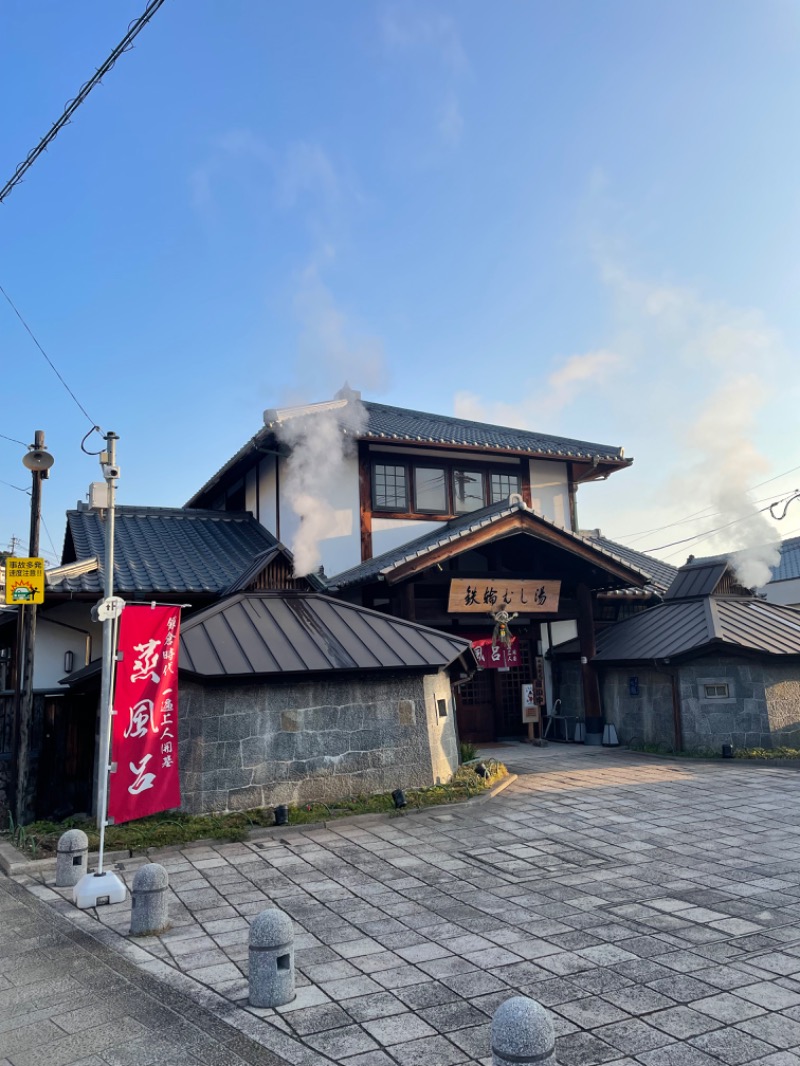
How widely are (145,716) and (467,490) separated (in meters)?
12.1

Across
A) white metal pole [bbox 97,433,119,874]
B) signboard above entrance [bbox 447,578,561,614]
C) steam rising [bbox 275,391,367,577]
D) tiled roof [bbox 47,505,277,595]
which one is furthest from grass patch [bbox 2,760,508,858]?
steam rising [bbox 275,391,367,577]

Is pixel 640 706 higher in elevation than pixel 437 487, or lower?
lower

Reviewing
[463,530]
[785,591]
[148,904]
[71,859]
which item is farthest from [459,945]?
[785,591]

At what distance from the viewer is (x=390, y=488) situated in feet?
62.3

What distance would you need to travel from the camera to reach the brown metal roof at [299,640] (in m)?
11.5

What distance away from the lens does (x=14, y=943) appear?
6.91 meters

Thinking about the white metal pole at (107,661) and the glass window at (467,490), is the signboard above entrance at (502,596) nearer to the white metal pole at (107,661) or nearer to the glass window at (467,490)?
the glass window at (467,490)

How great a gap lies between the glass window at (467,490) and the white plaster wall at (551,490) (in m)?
1.63

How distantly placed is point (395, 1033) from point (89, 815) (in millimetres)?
7832

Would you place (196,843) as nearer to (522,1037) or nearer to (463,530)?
(522,1037)

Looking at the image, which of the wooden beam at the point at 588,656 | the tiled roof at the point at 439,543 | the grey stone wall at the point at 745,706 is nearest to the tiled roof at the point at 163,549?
the tiled roof at the point at 439,543

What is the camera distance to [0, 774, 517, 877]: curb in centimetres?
933

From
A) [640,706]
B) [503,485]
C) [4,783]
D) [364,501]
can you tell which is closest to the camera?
[4,783]

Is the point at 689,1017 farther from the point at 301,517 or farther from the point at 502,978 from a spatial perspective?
the point at 301,517
